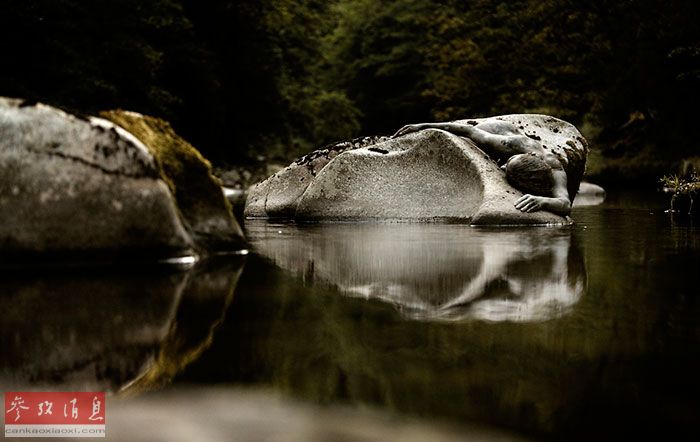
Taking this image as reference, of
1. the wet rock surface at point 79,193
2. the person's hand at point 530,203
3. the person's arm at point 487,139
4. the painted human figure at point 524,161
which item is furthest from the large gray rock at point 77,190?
the person's arm at point 487,139

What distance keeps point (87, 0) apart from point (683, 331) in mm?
13464

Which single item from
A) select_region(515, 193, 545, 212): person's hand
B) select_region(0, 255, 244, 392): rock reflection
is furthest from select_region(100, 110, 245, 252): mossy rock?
select_region(515, 193, 545, 212): person's hand

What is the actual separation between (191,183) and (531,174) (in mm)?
3628

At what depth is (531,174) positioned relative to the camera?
6.82m

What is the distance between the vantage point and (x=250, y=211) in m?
8.57

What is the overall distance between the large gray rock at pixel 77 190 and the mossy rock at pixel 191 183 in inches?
14.6

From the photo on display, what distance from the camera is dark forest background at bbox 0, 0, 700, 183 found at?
13.2 m

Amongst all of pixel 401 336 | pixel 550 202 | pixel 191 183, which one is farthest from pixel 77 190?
pixel 550 202

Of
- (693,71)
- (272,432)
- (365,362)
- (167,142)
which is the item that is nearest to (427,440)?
(272,432)

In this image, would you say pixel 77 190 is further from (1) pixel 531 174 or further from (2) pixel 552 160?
(2) pixel 552 160

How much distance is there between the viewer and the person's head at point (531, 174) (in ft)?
22.4

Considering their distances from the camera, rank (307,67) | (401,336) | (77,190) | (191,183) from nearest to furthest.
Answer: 1. (401,336)
2. (77,190)
3. (191,183)
4. (307,67)

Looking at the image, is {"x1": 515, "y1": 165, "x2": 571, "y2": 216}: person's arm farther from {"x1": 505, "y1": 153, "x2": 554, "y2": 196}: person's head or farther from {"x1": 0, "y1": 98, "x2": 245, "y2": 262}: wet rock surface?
{"x1": 0, "y1": 98, "x2": 245, "y2": 262}: wet rock surface

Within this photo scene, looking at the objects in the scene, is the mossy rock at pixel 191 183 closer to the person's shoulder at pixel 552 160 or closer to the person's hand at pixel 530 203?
the person's hand at pixel 530 203
